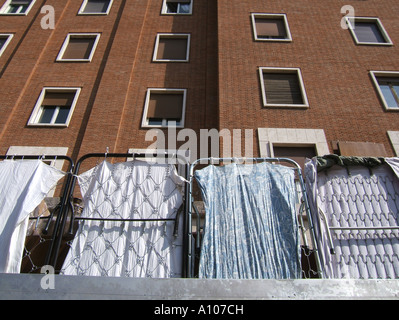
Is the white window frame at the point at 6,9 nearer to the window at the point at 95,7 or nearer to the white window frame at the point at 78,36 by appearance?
the window at the point at 95,7

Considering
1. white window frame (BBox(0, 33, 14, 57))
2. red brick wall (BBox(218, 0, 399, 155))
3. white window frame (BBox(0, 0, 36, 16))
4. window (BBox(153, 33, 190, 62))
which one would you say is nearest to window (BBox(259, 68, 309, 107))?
red brick wall (BBox(218, 0, 399, 155))

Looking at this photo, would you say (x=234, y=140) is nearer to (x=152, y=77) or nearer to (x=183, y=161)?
(x=183, y=161)

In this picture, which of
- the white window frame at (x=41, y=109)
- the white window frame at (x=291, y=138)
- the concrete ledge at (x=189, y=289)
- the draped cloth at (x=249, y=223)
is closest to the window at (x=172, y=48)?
the white window frame at (x=41, y=109)

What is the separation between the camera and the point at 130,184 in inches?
173

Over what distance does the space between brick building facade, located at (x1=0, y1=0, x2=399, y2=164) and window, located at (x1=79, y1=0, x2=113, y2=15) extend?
0.08 metres

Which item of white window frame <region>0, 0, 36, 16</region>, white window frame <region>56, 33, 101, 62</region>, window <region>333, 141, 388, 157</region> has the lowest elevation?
window <region>333, 141, 388, 157</region>

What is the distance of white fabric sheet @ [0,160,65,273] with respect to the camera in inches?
143

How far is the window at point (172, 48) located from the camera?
1033 cm

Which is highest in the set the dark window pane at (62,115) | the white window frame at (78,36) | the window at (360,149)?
the white window frame at (78,36)

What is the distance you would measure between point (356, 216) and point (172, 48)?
873 centimetres

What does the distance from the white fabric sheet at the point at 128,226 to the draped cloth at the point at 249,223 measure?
43cm

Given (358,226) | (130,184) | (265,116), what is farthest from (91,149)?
(358,226)

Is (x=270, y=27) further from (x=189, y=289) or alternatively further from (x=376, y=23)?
(x=189, y=289)

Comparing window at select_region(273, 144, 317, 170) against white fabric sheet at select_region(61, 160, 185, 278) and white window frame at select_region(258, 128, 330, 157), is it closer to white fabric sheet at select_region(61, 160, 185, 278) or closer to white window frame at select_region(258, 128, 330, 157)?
white window frame at select_region(258, 128, 330, 157)
